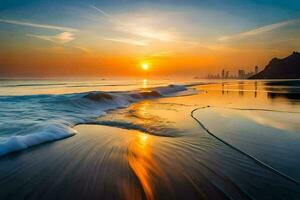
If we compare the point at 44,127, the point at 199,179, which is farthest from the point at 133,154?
the point at 44,127

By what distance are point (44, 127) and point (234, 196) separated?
257 inches

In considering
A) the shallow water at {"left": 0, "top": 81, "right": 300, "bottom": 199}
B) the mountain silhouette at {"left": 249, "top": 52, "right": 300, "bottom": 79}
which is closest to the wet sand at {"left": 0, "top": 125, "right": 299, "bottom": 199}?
the shallow water at {"left": 0, "top": 81, "right": 300, "bottom": 199}

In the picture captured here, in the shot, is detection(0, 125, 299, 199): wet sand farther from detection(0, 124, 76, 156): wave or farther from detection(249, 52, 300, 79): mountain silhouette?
detection(249, 52, 300, 79): mountain silhouette

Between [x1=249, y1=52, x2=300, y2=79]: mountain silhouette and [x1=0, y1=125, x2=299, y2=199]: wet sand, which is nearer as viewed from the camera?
[x1=0, y1=125, x2=299, y2=199]: wet sand

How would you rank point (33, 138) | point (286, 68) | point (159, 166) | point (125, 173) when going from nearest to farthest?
1. point (125, 173)
2. point (159, 166)
3. point (33, 138)
4. point (286, 68)

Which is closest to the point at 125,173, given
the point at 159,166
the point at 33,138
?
the point at 159,166

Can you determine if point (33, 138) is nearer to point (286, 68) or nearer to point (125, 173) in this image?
point (125, 173)

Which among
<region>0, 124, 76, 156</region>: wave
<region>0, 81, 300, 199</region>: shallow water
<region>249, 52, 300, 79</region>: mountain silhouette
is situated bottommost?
<region>0, 81, 300, 199</region>: shallow water

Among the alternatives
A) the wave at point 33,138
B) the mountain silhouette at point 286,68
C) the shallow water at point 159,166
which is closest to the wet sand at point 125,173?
the shallow water at point 159,166

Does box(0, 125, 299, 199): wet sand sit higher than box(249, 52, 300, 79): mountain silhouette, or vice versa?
box(249, 52, 300, 79): mountain silhouette

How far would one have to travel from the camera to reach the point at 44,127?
7867 millimetres

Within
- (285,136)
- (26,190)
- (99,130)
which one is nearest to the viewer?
(26,190)

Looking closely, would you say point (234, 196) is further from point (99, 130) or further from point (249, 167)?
point (99, 130)

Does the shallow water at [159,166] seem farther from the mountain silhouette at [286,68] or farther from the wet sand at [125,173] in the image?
the mountain silhouette at [286,68]
